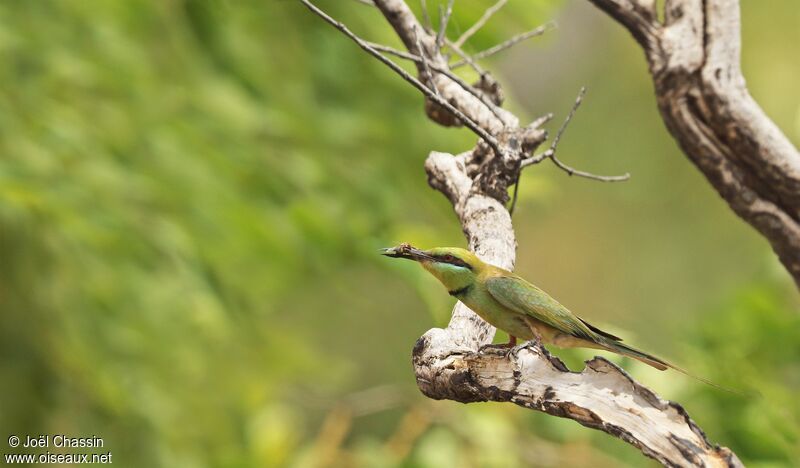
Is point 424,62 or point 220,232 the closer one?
point 424,62

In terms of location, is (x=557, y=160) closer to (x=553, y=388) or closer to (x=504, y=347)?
(x=504, y=347)

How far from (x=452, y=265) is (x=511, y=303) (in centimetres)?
12

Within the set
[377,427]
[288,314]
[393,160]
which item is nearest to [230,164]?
[393,160]

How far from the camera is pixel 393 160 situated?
3.85m

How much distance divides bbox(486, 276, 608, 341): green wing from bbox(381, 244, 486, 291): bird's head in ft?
0.16

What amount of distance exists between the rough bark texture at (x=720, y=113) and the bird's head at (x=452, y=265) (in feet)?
2.76

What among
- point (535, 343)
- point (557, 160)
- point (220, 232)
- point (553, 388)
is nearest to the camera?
point (553, 388)

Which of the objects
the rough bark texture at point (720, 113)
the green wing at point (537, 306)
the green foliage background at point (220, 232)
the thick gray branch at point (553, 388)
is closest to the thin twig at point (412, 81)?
the thick gray branch at point (553, 388)

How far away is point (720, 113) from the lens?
2236mm

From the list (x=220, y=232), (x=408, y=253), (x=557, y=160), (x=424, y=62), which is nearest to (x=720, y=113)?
(x=557, y=160)

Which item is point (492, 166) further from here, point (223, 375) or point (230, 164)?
point (223, 375)

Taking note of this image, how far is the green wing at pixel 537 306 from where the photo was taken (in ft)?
5.30

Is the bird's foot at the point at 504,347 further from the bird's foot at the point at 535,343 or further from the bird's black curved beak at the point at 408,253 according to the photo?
the bird's black curved beak at the point at 408,253

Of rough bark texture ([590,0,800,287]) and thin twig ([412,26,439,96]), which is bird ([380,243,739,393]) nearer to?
thin twig ([412,26,439,96])
